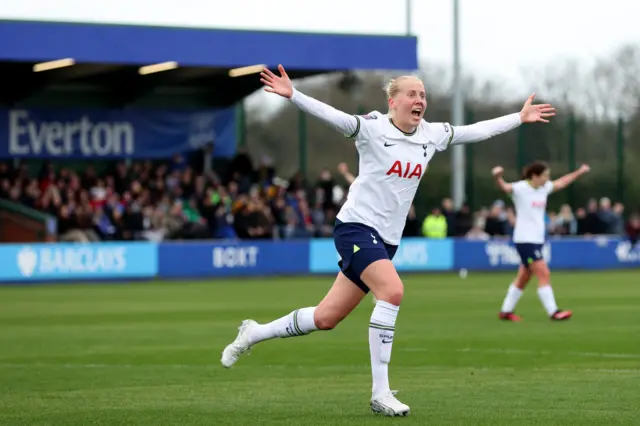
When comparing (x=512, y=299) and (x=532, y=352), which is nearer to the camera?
(x=532, y=352)

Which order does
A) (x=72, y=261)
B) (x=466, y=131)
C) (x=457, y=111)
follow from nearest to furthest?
(x=466, y=131) < (x=72, y=261) < (x=457, y=111)

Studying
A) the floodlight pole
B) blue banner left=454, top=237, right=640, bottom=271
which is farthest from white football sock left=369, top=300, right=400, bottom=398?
the floodlight pole

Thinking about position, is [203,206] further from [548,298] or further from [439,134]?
[439,134]

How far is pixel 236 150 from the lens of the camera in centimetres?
4238

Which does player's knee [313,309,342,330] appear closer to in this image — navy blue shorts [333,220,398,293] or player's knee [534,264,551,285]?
navy blue shorts [333,220,398,293]

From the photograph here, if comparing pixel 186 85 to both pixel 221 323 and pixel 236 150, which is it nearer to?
pixel 236 150

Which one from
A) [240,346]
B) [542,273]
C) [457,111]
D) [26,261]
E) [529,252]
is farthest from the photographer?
[457,111]

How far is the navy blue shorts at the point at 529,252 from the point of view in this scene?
18.8 meters

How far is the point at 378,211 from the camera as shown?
9.51 meters

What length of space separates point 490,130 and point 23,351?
7.02 m

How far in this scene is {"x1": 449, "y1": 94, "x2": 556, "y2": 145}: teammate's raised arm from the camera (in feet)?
33.0

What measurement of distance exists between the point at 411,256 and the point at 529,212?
52.0 ft

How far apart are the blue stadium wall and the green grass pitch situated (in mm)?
5834

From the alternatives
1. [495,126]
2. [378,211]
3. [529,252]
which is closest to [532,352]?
[495,126]
